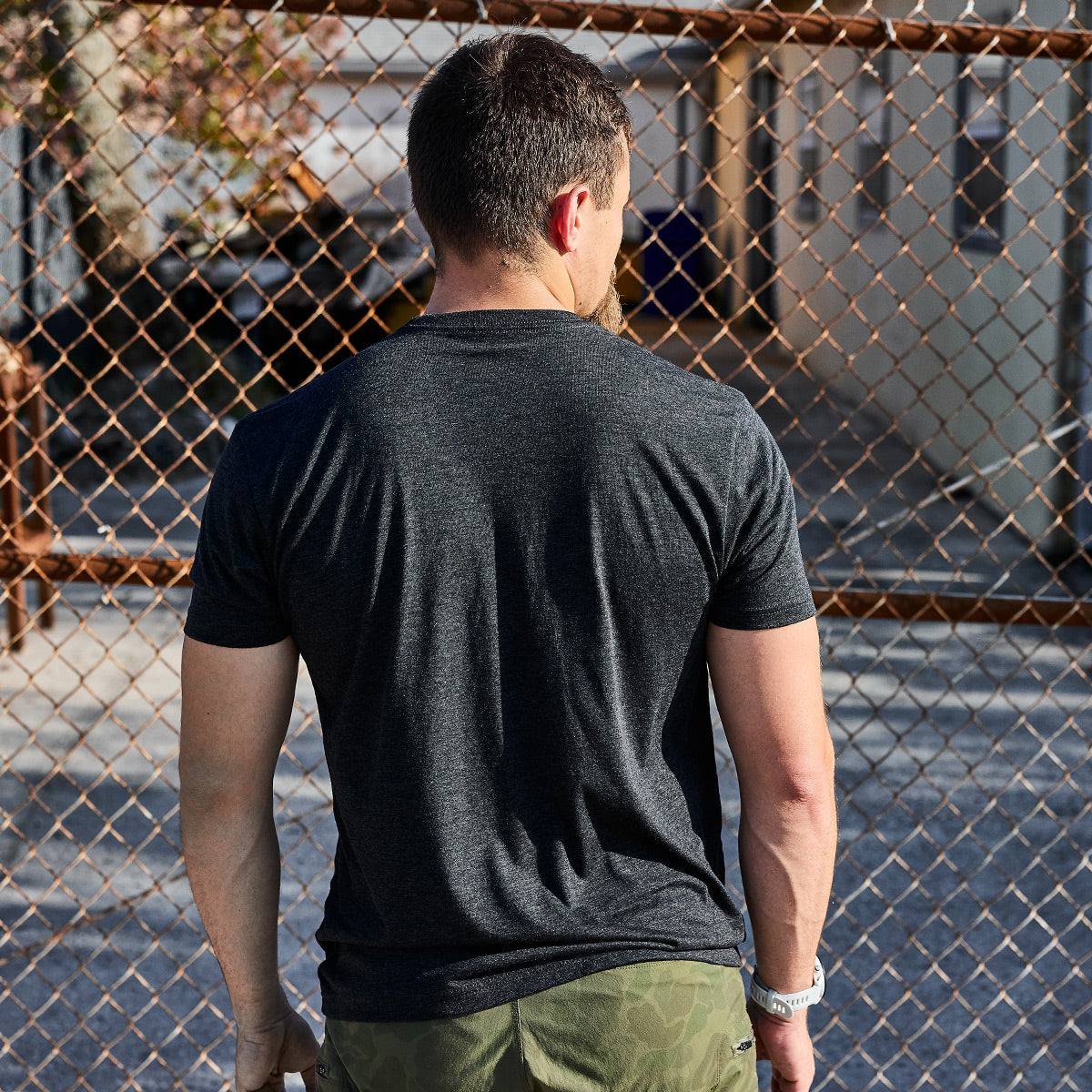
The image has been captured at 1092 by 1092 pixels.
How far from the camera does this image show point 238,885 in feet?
5.28

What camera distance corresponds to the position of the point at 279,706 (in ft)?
4.99

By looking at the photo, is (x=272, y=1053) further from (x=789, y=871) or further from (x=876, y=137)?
(x=876, y=137)

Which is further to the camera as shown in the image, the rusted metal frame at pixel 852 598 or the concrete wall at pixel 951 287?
the concrete wall at pixel 951 287

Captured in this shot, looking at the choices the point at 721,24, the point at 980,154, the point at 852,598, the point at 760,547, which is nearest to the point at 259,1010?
the point at 760,547

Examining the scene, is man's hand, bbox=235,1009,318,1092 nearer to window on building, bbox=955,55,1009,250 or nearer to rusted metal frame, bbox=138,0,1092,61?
rusted metal frame, bbox=138,0,1092,61

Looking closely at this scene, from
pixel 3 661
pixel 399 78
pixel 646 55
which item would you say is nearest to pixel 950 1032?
pixel 3 661

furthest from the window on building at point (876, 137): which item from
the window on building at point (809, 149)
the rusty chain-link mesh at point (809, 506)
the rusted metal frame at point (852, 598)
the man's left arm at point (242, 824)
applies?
the man's left arm at point (242, 824)

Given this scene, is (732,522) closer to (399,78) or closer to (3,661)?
(3,661)

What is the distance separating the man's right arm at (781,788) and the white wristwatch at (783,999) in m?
0.01

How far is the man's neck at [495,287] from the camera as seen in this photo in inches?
54.9

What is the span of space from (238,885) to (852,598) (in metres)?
1.57

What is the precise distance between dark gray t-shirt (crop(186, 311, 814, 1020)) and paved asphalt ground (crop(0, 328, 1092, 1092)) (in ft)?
5.28

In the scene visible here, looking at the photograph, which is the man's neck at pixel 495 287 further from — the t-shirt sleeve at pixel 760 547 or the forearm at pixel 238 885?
the forearm at pixel 238 885

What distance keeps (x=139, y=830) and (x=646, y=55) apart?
52.9 feet
